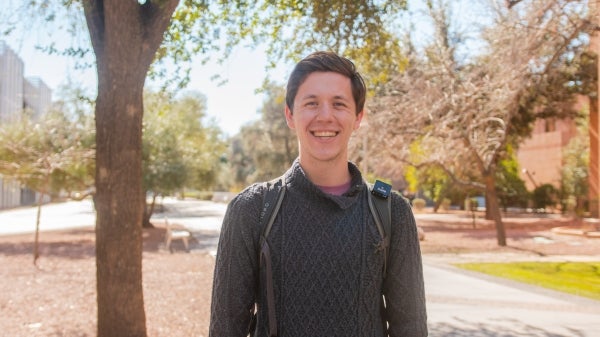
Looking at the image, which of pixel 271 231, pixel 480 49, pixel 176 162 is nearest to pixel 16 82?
pixel 176 162

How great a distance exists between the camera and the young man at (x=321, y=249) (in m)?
1.88

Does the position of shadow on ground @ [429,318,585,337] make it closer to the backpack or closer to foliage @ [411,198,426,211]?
the backpack

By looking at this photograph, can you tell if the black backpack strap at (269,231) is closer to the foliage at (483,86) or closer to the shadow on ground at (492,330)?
the shadow on ground at (492,330)

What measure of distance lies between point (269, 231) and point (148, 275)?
1139 centimetres

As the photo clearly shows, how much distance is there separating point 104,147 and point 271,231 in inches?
159

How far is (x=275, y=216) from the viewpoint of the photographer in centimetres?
193

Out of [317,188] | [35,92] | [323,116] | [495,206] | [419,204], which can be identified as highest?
[35,92]

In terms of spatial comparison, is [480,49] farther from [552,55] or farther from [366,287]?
[366,287]

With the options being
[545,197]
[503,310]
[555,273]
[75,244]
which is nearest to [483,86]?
[555,273]

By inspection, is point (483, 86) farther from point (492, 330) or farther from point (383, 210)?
point (383, 210)

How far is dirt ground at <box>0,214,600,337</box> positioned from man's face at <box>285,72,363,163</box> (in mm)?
5765

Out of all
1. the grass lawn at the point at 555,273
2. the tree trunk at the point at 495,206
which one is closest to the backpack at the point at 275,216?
the grass lawn at the point at 555,273

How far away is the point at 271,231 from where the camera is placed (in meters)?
1.91

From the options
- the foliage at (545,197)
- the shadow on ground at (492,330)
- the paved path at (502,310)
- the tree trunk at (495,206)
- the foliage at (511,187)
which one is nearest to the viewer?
the shadow on ground at (492,330)
